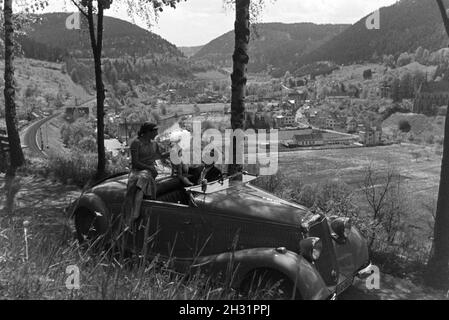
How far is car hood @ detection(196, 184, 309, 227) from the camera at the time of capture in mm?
5128

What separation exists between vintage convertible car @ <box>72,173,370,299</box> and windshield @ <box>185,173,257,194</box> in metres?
0.01

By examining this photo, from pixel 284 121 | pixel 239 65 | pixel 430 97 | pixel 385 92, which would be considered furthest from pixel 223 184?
pixel 385 92

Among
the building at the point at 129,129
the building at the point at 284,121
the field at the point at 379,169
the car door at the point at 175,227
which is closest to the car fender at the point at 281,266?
the car door at the point at 175,227

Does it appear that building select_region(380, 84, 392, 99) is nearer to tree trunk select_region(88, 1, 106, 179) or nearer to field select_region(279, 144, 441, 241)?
field select_region(279, 144, 441, 241)

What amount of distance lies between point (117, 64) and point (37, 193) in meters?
185

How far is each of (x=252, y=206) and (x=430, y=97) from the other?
568ft

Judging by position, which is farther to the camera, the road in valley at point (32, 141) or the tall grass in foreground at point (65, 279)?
the road in valley at point (32, 141)

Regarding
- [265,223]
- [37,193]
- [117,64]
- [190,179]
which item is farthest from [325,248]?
[117,64]

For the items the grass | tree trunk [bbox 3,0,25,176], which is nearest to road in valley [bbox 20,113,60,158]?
tree trunk [bbox 3,0,25,176]

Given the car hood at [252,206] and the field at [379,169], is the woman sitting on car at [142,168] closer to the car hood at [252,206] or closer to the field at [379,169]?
the car hood at [252,206]

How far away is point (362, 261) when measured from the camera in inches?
223

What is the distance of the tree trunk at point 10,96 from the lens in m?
13.3

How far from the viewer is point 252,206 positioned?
5.31 meters
